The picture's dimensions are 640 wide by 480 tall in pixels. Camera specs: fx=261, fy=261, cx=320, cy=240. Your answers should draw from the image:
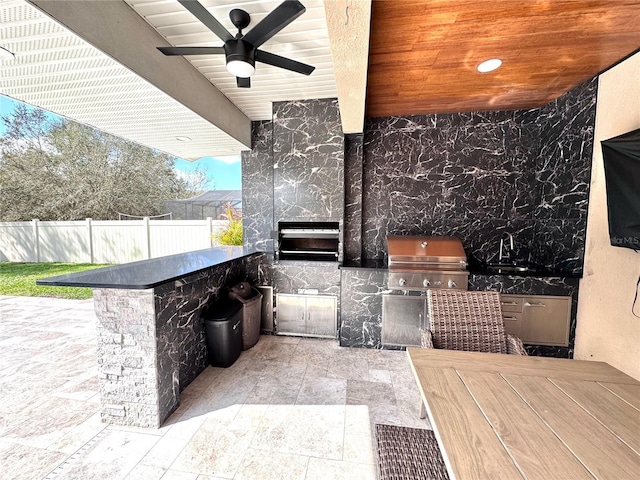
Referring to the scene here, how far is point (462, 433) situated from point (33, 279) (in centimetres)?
800

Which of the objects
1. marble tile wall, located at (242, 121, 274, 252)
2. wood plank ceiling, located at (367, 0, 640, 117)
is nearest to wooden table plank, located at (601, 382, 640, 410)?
wood plank ceiling, located at (367, 0, 640, 117)

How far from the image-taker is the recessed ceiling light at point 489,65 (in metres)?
2.19

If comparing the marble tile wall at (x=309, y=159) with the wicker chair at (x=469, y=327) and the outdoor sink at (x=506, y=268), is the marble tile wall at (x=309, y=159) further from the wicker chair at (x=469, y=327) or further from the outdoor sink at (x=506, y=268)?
the outdoor sink at (x=506, y=268)

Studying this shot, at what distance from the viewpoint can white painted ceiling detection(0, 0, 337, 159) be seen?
1591mm

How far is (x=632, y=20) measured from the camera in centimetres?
171

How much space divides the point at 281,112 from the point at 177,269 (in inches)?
89.0

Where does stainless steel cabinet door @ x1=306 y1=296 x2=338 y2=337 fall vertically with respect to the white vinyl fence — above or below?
below

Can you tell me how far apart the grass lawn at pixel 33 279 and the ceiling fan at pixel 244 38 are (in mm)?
5364

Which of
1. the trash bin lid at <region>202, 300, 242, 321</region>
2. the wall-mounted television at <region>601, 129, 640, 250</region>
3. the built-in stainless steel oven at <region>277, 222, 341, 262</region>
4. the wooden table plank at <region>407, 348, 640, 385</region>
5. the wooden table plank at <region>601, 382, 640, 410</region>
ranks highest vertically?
the wall-mounted television at <region>601, 129, 640, 250</region>

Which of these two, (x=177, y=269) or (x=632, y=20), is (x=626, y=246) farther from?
(x=177, y=269)

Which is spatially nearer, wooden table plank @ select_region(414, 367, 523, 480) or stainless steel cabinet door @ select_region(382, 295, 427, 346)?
wooden table plank @ select_region(414, 367, 523, 480)

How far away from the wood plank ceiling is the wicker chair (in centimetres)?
192

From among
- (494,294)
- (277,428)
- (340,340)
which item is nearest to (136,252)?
(340,340)

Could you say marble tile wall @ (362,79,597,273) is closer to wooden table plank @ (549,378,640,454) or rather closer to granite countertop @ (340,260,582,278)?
granite countertop @ (340,260,582,278)
